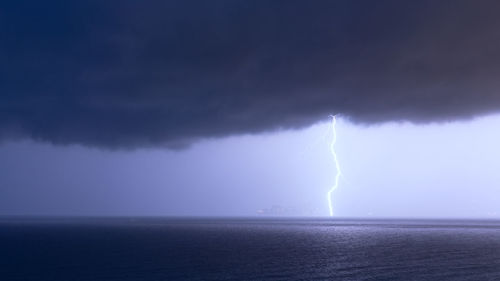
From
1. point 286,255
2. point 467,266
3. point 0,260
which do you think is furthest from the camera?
point 286,255

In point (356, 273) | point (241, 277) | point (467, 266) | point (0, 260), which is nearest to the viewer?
point (241, 277)

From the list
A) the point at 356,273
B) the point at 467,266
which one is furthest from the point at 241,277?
the point at 467,266

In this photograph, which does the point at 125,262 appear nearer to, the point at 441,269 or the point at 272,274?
the point at 272,274

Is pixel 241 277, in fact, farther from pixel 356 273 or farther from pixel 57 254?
pixel 57 254

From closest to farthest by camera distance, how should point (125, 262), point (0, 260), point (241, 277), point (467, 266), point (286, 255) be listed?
1. point (241, 277)
2. point (467, 266)
3. point (125, 262)
4. point (0, 260)
5. point (286, 255)

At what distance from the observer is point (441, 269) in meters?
63.2

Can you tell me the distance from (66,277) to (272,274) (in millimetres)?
26822

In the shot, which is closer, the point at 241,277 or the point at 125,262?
the point at 241,277

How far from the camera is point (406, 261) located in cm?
7262

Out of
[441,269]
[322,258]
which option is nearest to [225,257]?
[322,258]

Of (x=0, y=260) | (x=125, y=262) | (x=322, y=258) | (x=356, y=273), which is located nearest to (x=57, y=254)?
(x=0, y=260)

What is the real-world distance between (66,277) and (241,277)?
74.2 ft

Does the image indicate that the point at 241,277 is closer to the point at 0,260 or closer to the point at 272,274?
the point at 272,274

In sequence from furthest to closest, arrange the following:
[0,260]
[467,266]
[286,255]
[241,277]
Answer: [286,255] < [0,260] < [467,266] < [241,277]
